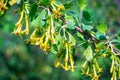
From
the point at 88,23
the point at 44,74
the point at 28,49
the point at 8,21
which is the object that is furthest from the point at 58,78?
the point at 88,23

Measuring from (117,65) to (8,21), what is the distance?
198 cm

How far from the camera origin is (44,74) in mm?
4586

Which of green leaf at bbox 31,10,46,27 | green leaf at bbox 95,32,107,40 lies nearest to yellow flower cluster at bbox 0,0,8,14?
green leaf at bbox 31,10,46,27

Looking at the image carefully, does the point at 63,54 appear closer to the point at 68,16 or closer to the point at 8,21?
the point at 68,16

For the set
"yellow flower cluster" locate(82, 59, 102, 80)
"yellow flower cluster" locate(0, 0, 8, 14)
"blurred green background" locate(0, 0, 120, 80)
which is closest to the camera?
"yellow flower cluster" locate(0, 0, 8, 14)

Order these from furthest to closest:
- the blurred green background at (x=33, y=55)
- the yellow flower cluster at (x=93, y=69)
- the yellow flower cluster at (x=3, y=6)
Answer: the blurred green background at (x=33, y=55)
the yellow flower cluster at (x=93, y=69)
the yellow flower cluster at (x=3, y=6)

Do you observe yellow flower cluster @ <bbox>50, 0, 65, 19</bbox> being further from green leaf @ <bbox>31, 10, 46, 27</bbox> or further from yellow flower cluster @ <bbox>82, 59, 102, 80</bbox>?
yellow flower cluster @ <bbox>82, 59, 102, 80</bbox>

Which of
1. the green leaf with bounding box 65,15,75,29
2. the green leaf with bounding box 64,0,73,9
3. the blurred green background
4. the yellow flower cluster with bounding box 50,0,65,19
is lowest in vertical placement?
the blurred green background

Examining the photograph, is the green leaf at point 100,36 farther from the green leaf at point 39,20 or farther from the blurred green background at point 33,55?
the blurred green background at point 33,55

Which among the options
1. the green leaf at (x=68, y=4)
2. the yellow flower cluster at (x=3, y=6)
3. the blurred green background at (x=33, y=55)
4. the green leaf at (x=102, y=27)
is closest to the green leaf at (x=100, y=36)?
the green leaf at (x=102, y=27)

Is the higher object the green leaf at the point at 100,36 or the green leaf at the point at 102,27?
the green leaf at the point at 102,27

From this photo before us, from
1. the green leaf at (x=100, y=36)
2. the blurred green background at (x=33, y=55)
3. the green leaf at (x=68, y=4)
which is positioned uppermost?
the green leaf at (x=68, y=4)

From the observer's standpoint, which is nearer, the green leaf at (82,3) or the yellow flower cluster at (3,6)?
the yellow flower cluster at (3,6)

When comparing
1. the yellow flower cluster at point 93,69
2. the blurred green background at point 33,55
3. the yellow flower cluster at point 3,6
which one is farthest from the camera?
the blurred green background at point 33,55
